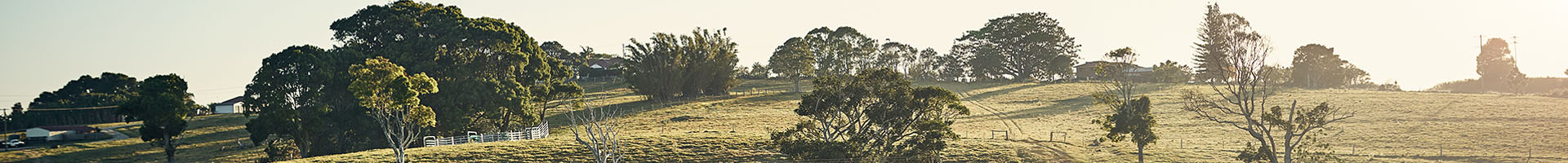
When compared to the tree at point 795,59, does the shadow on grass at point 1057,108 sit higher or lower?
lower

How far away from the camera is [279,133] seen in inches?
2094

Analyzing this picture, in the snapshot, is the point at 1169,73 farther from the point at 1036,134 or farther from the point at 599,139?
the point at 599,139

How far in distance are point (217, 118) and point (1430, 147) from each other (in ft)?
270

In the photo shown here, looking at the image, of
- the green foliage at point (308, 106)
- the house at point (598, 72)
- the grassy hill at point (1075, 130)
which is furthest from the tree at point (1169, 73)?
the green foliage at point (308, 106)

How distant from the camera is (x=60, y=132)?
7544 cm

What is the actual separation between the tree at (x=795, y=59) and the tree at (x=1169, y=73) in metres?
34.5

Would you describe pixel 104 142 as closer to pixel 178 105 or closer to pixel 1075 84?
Answer: pixel 178 105

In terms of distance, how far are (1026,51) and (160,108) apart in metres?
92.7

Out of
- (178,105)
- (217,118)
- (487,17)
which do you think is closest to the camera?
(178,105)

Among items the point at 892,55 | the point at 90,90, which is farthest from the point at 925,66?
the point at 90,90

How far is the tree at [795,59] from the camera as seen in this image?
4176 inches

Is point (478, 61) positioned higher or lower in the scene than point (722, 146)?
higher

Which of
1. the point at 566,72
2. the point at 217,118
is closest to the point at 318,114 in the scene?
the point at 566,72

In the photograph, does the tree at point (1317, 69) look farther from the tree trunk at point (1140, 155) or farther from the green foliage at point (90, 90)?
the green foliage at point (90, 90)
